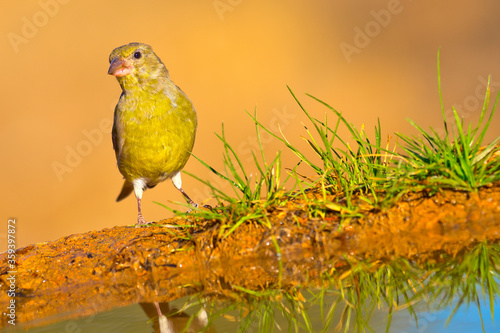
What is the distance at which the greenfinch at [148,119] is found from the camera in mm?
5246

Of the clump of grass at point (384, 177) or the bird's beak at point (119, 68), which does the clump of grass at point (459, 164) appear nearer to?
the clump of grass at point (384, 177)

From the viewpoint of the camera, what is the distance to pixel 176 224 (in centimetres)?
396

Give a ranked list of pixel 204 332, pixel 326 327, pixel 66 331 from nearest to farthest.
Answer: pixel 326 327
pixel 204 332
pixel 66 331

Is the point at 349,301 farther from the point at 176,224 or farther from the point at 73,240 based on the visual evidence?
the point at 73,240

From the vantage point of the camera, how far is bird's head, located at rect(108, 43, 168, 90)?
213 inches

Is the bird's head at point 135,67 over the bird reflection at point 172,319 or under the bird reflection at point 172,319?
over

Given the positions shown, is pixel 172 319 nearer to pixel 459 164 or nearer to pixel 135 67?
pixel 459 164

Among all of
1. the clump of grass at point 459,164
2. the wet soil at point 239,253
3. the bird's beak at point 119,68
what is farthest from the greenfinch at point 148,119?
the clump of grass at point 459,164

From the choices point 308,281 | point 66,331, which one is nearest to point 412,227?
point 308,281

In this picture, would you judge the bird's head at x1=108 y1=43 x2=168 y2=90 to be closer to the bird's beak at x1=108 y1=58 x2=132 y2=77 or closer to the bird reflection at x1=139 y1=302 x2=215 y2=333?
the bird's beak at x1=108 y1=58 x2=132 y2=77

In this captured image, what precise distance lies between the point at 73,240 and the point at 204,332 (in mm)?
1945

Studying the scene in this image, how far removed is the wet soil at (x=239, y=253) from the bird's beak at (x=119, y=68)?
1874 millimetres

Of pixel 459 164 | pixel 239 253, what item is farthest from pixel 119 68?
pixel 459 164

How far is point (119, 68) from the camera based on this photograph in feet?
17.7
